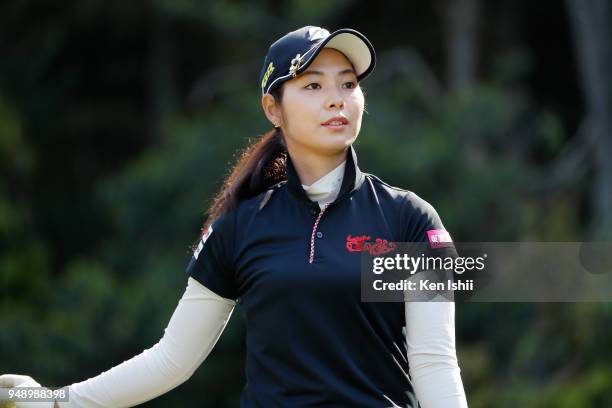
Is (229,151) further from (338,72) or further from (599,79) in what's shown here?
(338,72)

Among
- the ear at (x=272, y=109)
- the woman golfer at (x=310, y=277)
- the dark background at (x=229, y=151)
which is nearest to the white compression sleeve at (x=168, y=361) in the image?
the woman golfer at (x=310, y=277)

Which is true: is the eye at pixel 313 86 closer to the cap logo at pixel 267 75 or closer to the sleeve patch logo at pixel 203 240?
the cap logo at pixel 267 75

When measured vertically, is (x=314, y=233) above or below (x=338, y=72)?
below

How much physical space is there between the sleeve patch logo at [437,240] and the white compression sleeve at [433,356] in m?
0.10

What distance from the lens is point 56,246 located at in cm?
1050

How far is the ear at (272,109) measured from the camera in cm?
232

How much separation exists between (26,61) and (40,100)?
1.20 feet

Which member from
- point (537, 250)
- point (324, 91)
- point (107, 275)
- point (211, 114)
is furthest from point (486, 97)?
point (324, 91)

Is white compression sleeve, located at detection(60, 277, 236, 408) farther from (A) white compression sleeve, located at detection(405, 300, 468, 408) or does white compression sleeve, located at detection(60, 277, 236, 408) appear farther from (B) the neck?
(A) white compression sleeve, located at detection(405, 300, 468, 408)

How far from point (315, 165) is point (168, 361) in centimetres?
48

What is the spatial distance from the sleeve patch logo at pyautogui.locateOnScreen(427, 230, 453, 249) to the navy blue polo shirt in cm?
1

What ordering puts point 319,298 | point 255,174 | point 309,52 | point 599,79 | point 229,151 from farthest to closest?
point 229,151 < point 599,79 < point 255,174 < point 309,52 < point 319,298

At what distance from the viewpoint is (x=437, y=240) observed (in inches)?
81.8

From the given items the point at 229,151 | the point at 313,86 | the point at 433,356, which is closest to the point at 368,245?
the point at 433,356
